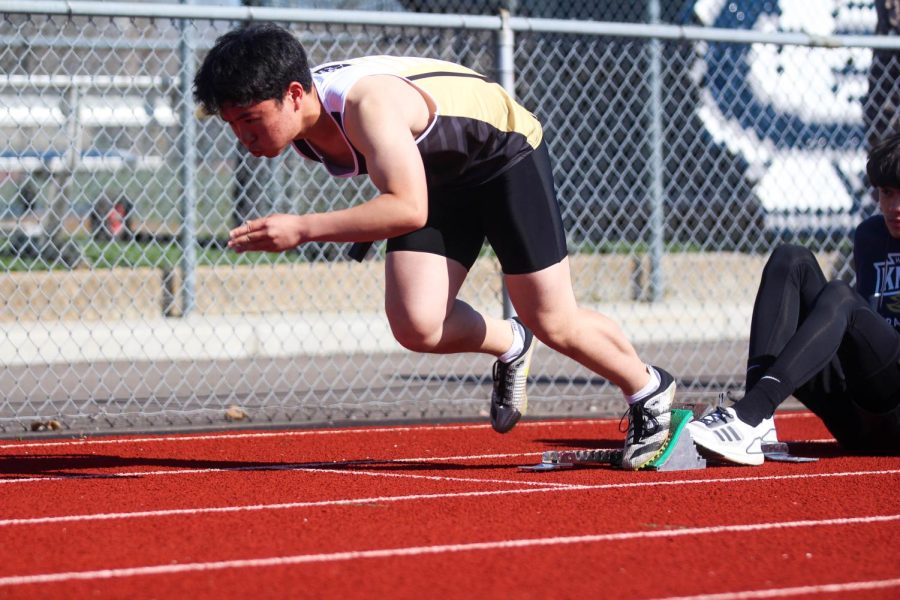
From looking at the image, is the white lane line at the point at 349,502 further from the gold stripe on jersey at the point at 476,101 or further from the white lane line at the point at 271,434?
the white lane line at the point at 271,434

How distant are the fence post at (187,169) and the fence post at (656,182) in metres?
2.99

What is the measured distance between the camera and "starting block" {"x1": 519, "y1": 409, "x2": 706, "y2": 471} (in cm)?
463

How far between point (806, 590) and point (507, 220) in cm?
189

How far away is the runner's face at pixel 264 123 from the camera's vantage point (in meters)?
3.91

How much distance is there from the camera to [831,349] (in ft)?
15.1

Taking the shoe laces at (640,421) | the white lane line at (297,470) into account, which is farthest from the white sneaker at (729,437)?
the white lane line at (297,470)

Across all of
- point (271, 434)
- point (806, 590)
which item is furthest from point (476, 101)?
point (271, 434)

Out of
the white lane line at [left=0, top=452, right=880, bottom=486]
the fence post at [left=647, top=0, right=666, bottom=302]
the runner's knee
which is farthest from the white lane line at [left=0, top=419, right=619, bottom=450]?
the fence post at [left=647, top=0, right=666, bottom=302]

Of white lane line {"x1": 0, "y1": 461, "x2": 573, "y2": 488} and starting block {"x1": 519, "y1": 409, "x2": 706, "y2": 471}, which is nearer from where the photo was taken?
white lane line {"x1": 0, "y1": 461, "x2": 573, "y2": 488}

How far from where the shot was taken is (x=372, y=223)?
374 centimetres

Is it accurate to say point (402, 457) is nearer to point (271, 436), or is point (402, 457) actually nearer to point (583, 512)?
point (271, 436)

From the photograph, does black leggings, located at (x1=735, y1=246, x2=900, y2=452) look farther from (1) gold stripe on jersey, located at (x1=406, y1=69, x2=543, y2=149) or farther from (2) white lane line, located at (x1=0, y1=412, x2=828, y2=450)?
(2) white lane line, located at (x1=0, y1=412, x2=828, y2=450)

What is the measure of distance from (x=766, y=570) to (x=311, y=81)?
2008mm

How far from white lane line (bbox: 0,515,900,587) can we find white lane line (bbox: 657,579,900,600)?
0.57 metres
